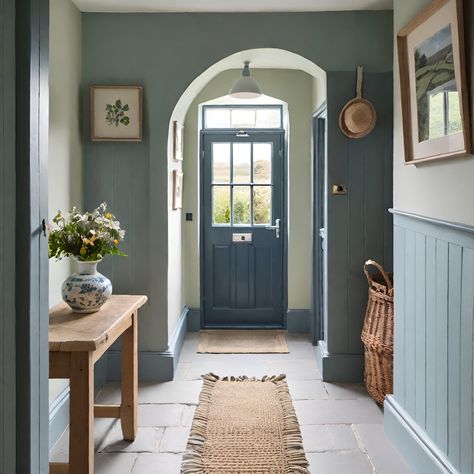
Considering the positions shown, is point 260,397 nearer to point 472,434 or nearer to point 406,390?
point 406,390

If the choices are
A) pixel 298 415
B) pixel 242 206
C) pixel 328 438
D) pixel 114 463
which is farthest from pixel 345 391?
pixel 242 206

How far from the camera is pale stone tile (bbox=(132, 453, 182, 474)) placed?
271cm

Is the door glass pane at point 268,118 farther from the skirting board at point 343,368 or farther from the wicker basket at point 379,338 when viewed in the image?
the skirting board at point 343,368

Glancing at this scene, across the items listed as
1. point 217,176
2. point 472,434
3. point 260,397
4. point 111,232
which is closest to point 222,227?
point 217,176

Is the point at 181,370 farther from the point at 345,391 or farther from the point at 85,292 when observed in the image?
the point at 85,292

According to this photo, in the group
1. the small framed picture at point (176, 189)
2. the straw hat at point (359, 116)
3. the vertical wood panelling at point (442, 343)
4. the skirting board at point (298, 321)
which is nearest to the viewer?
the vertical wood panelling at point (442, 343)

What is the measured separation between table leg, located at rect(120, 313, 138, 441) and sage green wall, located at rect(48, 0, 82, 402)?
391 millimetres

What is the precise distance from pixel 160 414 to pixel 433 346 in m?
1.68

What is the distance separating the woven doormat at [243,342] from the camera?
4.77 metres

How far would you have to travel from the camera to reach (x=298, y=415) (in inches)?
134

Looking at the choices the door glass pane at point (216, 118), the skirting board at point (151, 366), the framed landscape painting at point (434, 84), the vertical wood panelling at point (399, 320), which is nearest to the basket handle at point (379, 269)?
the vertical wood panelling at point (399, 320)

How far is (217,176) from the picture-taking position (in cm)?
551

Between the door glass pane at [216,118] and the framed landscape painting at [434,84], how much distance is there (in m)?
2.93

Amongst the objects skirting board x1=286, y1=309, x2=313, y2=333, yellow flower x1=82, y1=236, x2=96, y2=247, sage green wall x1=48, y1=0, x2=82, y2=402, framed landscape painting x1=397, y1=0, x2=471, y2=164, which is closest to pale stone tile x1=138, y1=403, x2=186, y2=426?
sage green wall x1=48, y1=0, x2=82, y2=402
